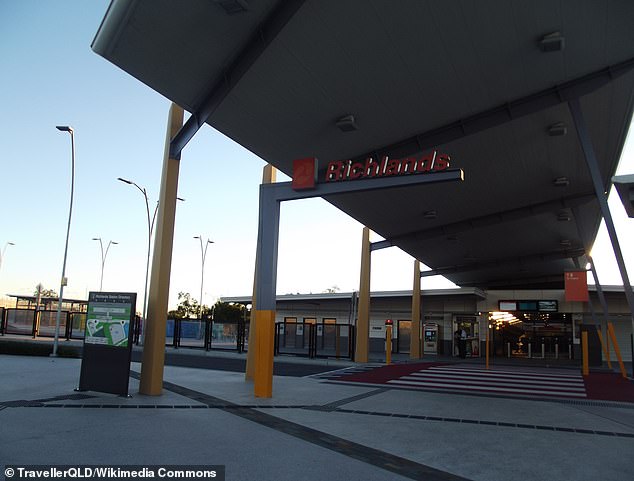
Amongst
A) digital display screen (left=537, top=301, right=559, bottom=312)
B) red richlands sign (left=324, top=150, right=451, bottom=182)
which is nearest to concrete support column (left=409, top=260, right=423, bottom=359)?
digital display screen (left=537, top=301, right=559, bottom=312)

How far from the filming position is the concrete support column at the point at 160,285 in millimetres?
10266

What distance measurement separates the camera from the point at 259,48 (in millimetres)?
9102

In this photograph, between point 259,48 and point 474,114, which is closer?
point 259,48

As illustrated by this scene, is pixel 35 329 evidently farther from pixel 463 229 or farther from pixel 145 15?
pixel 145 15

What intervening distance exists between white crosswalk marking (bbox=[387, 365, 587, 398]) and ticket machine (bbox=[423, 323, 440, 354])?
51.8 feet

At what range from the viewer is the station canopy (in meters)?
8.65

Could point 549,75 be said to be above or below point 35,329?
above

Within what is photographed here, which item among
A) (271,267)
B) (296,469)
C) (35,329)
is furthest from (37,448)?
(35,329)

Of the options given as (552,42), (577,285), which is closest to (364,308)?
(577,285)

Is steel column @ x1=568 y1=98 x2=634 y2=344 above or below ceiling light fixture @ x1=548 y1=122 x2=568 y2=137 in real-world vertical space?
below

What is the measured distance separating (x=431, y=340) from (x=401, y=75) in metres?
26.5

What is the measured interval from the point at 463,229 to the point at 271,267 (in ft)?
42.0

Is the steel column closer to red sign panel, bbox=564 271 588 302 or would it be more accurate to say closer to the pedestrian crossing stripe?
the pedestrian crossing stripe

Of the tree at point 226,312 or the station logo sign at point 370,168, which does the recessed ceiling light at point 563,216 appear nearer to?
the station logo sign at point 370,168
